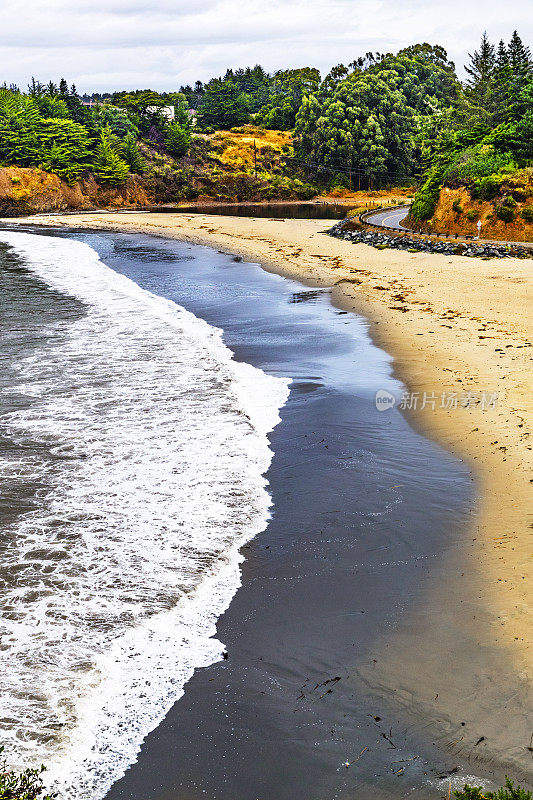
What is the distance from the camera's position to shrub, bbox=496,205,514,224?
127ft

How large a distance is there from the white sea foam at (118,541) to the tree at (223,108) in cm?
11848

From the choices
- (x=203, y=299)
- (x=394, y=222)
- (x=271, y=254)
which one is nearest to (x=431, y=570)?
(x=203, y=299)

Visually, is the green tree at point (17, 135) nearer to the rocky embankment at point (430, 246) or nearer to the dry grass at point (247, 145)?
the dry grass at point (247, 145)

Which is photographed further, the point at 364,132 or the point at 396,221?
the point at 364,132

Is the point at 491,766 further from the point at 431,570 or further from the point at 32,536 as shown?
the point at 32,536

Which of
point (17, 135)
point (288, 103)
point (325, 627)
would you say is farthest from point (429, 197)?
point (288, 103)

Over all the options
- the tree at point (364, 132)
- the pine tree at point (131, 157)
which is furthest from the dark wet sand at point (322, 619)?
the tree at point (364, 132)

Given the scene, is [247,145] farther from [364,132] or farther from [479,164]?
[479,164]

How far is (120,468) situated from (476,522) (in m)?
6.17

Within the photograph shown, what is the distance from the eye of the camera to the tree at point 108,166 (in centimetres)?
9019

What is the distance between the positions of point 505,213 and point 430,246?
17.5 ft

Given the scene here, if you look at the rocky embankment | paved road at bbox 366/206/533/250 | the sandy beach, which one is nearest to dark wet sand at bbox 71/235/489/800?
the sandy beach

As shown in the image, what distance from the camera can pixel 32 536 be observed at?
30.9ft

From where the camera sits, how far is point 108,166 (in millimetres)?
90625
